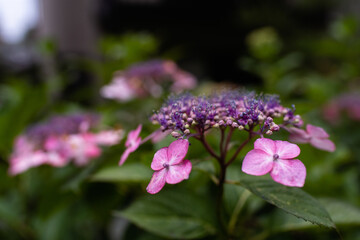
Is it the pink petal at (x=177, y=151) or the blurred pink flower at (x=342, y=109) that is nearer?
the pink petal at (x=177, y=151)

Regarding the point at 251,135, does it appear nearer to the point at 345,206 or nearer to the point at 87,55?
the point at 345,206

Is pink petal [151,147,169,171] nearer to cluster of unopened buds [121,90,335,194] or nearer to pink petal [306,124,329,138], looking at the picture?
cluster of unopened buds [121,90,335,194]

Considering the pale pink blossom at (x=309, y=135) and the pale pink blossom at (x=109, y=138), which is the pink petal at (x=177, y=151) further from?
the pale pink blossom at (x=109, y=138)

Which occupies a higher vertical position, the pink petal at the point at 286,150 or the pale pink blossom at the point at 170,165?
the pink petal at the point at 286,150

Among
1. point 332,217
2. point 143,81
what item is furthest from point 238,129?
point 143,81

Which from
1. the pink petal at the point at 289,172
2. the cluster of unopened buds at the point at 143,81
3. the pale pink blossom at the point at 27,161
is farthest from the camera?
the cluster of unopened buds at the point at 143,81

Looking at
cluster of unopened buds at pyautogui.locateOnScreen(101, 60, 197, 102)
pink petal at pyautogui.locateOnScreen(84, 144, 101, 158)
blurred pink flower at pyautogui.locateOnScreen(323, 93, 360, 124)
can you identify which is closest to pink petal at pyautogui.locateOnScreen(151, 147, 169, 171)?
pink petal at pyautogui.locateOnScreen(84, 144, 101, 158)

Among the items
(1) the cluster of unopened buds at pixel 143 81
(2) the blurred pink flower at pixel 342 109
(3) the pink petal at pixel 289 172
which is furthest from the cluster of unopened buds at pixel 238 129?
(2) the blurred pink flower at pixel 342 109
